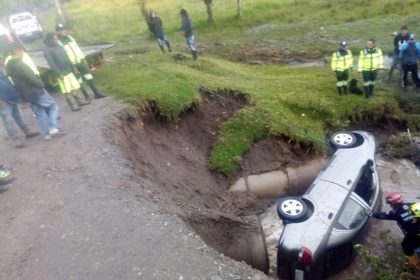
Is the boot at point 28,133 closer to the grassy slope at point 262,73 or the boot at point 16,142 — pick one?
the boot at point 16,142

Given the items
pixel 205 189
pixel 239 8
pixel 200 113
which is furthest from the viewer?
pixel 239 8

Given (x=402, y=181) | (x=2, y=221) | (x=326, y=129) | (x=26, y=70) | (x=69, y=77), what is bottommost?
(x=402, y=181)

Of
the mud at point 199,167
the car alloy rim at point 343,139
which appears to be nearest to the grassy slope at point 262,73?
the mud at point 199,167

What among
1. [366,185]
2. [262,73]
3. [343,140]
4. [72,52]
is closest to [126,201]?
[366,185]

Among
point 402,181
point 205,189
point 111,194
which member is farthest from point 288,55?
point 111,194

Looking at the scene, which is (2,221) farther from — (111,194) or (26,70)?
(26,70)

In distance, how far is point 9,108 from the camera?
9.71 meters

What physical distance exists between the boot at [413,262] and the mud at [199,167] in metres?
2.50

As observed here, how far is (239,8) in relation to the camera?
92.2ft

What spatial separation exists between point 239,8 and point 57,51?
19812 mm

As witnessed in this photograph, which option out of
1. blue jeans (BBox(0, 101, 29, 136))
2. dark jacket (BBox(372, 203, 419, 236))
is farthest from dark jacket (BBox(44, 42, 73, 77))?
dark jacket (BBox(372, 203, 419, 236))

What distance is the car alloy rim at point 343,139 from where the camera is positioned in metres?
9.61

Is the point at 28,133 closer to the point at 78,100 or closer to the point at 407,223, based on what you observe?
the point at 78,100

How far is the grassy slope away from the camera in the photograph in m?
11.7
